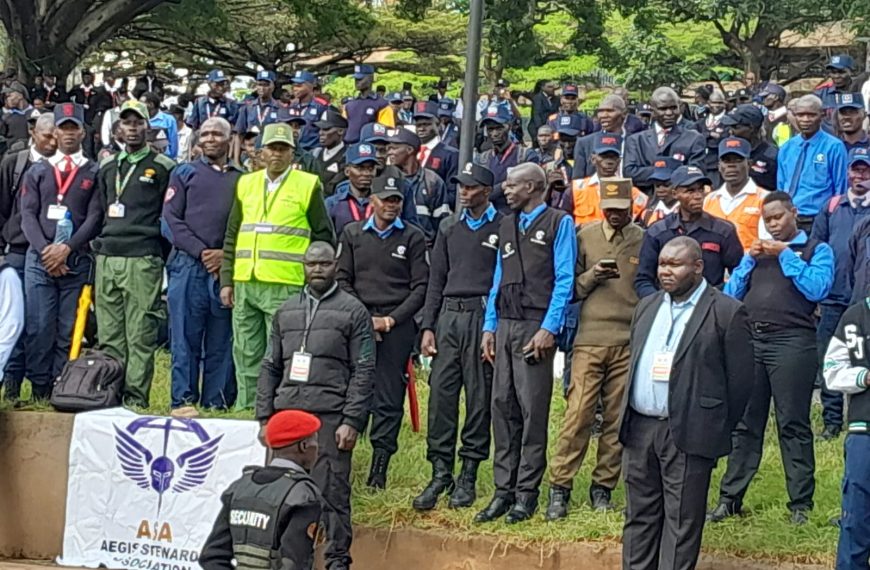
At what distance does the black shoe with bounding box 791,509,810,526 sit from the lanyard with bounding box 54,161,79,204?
6.16 meters

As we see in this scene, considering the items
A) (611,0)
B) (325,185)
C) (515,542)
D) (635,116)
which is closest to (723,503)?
(515,542)

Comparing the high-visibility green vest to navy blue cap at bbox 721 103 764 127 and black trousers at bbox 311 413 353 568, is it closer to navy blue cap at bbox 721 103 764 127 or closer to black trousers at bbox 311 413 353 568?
black trousers at bbox 311 413 353 568

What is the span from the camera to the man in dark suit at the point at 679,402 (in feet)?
26.0

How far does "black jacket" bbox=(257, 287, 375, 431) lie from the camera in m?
9.16

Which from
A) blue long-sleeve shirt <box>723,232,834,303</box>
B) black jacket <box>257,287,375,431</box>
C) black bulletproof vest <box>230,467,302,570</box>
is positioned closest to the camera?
black bulletproof vest <box>230,467,302,570</box>

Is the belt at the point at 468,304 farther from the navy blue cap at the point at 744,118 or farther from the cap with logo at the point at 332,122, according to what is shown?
the cap with logo at the point at 332,122

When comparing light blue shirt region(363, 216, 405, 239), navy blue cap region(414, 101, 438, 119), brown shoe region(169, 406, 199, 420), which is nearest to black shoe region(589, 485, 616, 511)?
light blue shirt region(363, 216, 405, 239)

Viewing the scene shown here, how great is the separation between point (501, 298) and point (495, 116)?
3.55m

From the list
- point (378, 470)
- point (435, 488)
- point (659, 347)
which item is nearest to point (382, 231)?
point (378, 470)

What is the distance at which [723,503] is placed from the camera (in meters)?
9.41

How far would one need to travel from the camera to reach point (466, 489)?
A: 9969 mm

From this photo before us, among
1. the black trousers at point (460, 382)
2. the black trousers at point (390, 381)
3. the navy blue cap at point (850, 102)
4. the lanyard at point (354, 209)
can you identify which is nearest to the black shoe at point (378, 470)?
the black trousers at point (390, 381)

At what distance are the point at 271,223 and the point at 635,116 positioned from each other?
7.57 metres

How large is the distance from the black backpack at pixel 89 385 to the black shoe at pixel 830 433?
18.0 ft
